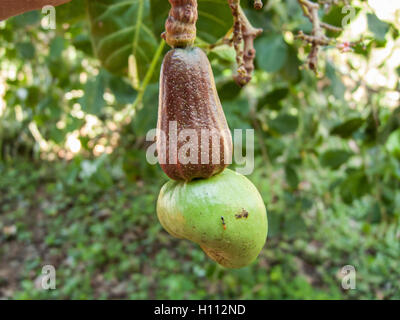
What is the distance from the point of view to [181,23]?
0.63 meters

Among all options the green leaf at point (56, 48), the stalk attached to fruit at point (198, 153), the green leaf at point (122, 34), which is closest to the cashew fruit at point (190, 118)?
the stalk attached to fruit at point (198, 153)

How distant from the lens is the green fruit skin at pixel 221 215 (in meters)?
0.65

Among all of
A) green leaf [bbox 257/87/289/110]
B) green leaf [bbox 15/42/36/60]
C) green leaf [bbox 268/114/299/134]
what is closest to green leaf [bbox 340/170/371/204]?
green leaf [bbox 268/114/299/134]

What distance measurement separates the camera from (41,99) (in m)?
2.44

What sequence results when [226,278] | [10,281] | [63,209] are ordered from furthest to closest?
[63,209] → [10,281] → [226,278]

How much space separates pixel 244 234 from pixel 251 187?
0.09 metres

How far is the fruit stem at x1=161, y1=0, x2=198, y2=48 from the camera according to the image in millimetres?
612

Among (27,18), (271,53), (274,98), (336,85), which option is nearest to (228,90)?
(271,53)

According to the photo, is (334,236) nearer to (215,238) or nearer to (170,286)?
(170,286)

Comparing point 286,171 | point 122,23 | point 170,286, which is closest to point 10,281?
point 170,286

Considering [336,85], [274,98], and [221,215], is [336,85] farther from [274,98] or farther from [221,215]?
[221,215]

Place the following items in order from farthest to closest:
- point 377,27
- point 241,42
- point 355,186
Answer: point 355,186 → point 377,27 → point 241,42

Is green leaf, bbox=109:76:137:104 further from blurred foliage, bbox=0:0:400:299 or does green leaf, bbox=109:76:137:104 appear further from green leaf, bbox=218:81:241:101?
green leaf, bbox=218:81:241:101

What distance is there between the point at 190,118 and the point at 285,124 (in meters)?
1.34
